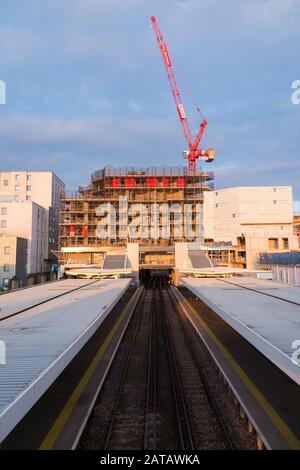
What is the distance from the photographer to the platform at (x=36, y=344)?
6484 mm

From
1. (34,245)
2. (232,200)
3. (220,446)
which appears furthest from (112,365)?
(232,200)

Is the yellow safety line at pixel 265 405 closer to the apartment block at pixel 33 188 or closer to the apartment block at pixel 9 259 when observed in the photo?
the apartment block at pixel 9 259

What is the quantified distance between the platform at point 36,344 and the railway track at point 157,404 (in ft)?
7.40

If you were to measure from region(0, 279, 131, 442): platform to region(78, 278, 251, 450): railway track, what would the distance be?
7.40 ft

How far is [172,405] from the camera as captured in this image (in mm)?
11312

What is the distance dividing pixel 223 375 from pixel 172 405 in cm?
258

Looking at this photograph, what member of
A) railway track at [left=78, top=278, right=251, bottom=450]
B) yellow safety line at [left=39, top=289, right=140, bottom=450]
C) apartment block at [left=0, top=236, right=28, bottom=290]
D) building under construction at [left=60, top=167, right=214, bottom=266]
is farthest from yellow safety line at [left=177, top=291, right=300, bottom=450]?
building under construction at [left=60, top=167, right=214, bottom=266]

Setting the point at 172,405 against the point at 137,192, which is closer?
the point at 172,405

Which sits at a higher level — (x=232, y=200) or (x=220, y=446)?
(x=232, y=200)

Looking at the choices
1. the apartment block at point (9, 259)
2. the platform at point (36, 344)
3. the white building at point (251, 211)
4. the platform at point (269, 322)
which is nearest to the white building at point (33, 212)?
the apartment block at point (9, 259)

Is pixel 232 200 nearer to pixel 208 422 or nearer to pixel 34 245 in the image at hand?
pixel 34 245

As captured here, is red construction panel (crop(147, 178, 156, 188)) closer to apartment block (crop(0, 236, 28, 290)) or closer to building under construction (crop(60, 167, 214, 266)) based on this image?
building under construction (crop(60, 167, 214, 266))

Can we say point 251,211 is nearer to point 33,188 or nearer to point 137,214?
point 137,214

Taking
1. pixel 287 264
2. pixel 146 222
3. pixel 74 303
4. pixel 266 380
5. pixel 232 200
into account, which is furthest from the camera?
pixel 232 200
